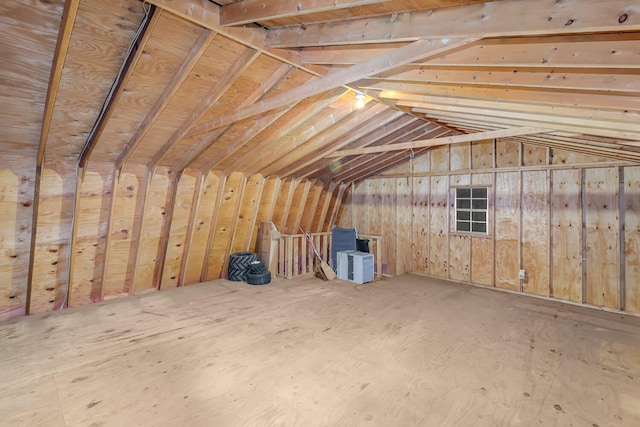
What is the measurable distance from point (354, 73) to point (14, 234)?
409 centimetres

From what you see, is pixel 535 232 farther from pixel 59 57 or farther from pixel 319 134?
pixel 59 57

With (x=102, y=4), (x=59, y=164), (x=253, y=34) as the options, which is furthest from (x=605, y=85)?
(x=59, y=164)

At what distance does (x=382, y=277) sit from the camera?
601 centimetres

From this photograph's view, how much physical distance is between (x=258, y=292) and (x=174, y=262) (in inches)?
56.8

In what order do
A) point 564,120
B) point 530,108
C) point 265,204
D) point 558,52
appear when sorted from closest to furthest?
point 558,52, point 530,108, point 564,120, point 265,204

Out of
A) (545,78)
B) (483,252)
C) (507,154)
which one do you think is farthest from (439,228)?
(545,78)

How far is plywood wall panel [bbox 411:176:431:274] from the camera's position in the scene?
19.8ft

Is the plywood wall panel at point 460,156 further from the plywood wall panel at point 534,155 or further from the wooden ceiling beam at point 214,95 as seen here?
the wooden ceiling beam at point 214,95

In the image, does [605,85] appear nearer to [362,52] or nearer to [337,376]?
[362,52]

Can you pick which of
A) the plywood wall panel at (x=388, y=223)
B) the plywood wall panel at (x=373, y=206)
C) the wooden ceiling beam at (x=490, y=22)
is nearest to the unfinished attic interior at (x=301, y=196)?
the wooden ceiling beam at (x=490, y=22)

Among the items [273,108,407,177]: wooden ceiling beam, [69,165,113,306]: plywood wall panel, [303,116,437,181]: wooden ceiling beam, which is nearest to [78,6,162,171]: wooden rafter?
[69,165,113,306]: plywood wall panel

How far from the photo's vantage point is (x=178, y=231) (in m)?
4.66

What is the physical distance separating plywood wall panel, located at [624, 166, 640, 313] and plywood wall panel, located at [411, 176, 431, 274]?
2.76 meters

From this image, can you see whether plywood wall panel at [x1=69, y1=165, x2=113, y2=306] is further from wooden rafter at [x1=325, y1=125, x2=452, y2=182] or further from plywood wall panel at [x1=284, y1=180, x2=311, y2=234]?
wooden rafter at [x1=325, y1=125, x2=452, y2=182]
